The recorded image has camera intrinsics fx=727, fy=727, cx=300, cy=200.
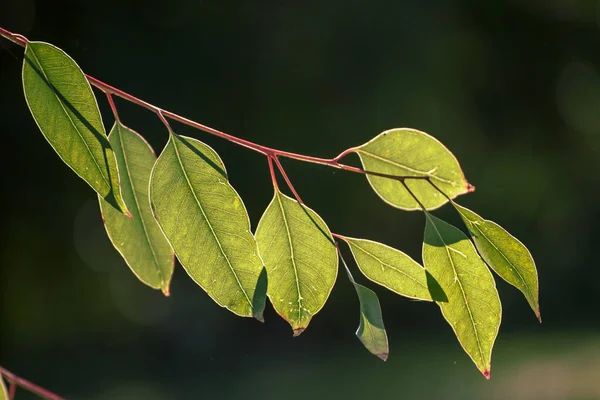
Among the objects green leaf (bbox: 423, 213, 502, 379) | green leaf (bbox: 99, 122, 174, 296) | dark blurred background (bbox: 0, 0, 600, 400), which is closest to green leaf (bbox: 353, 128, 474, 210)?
green leaf (bbox: 423, 213, 502, 379)

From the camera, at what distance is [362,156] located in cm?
44

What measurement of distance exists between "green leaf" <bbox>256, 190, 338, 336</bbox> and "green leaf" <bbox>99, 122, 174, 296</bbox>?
109mm

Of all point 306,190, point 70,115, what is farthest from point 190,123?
point 306,190

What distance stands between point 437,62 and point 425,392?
2128mm

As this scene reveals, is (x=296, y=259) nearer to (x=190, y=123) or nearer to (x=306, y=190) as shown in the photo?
(x=190, y=123)

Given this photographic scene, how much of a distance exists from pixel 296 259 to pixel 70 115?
0.46ft

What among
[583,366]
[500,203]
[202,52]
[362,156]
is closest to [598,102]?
[500,203]

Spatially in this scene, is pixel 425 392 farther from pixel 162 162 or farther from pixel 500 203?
pixel 162 162

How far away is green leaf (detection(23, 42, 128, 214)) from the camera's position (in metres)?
0.36

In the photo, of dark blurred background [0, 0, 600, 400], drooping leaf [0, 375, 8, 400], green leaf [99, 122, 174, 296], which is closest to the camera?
drooping leaf [0, 375, 8, 400]

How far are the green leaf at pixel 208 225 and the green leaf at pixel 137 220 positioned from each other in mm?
80

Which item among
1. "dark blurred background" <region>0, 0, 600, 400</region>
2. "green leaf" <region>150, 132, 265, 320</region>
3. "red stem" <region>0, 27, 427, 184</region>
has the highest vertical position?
"red stem" <region>0, 27, 427, 184</region>

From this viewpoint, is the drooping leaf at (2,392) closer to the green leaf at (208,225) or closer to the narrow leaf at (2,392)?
the narrow leaf at (2,392)

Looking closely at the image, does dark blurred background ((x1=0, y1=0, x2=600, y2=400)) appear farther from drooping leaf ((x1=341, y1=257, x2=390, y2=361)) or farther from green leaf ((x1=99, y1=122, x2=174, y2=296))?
drooping leaf ((x1=341, y1=257, x2=390, y2=361))
